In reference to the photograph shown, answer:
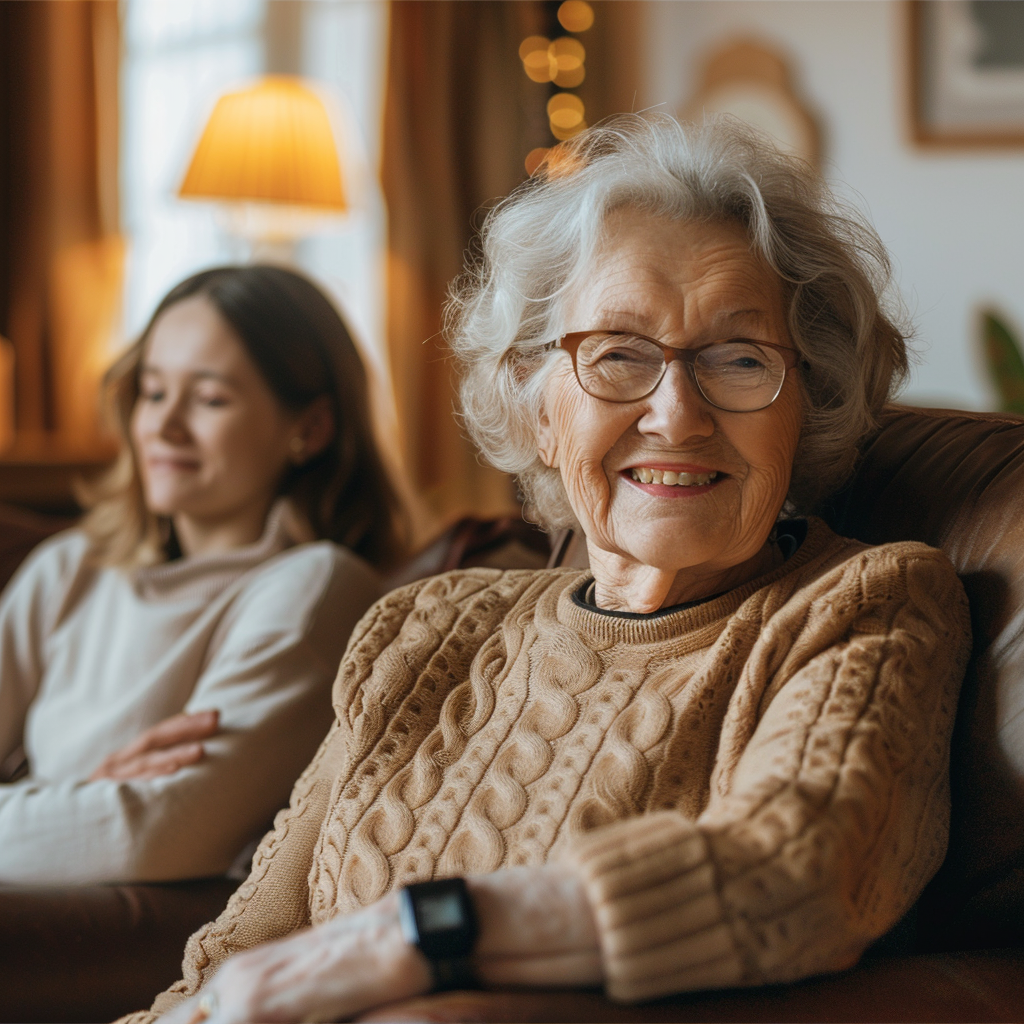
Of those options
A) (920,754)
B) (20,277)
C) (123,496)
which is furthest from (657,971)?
(20,277)

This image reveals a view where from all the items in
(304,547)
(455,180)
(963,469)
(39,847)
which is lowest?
(39,847)

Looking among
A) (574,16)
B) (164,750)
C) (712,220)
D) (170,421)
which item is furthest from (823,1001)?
(574,16)

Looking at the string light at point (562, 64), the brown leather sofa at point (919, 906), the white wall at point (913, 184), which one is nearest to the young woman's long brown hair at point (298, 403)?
the brown leather sofa at point (919, 906)

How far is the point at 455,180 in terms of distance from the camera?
4023 mm

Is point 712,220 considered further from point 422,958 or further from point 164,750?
point 164,750

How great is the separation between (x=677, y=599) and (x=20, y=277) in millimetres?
2996

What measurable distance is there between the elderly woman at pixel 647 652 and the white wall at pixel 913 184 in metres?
2.54

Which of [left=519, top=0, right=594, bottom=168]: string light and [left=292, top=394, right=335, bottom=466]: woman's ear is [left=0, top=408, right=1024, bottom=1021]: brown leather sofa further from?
[left=519, top=0, right=594, bottom=168]: string light

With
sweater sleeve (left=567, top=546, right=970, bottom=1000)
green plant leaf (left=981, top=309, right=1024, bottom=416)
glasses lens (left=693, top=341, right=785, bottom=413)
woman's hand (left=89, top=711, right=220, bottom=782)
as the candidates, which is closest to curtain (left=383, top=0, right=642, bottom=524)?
green plant leaf (left=981, top=309, right=1024, bottom=416)

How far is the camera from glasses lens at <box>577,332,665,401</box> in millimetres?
1138

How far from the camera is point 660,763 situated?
1.04m

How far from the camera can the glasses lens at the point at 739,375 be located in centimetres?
112

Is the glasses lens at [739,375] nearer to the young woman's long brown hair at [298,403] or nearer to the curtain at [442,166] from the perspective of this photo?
the young woman's long brown hair at [298,403]

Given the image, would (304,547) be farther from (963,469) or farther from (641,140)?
(963,469)
